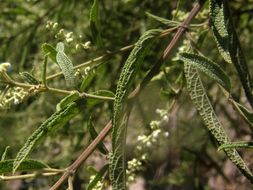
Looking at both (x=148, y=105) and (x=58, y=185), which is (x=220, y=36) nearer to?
(x=58, y=185)

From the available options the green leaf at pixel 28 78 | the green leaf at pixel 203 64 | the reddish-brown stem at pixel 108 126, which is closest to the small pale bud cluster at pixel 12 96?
the green leaf at pixel 28 78

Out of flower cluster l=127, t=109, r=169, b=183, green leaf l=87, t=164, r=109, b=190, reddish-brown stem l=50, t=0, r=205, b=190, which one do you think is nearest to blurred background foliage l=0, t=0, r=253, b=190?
flower cluster l=127, t=109, r=169, b=183

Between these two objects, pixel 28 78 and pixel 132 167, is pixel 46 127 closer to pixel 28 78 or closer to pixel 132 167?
pixel 28 78

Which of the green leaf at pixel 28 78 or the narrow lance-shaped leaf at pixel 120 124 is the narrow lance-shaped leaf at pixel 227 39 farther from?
the green leaf at pixel 28 78

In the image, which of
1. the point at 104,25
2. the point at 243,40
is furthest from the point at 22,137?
the point at 243,40

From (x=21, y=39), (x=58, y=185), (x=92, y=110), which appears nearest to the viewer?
(x=58, y=185)

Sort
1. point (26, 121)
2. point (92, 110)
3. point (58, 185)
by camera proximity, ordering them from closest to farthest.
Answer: point (58, 185)
point (92, 110)
point (26, 121)

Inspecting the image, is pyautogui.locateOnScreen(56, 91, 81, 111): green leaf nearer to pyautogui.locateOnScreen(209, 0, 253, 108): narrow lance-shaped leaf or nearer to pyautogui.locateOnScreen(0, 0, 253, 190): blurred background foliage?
pyautogui.locateOnScreen(209, 0, 253, 108): narrow lance-shaped leaf
